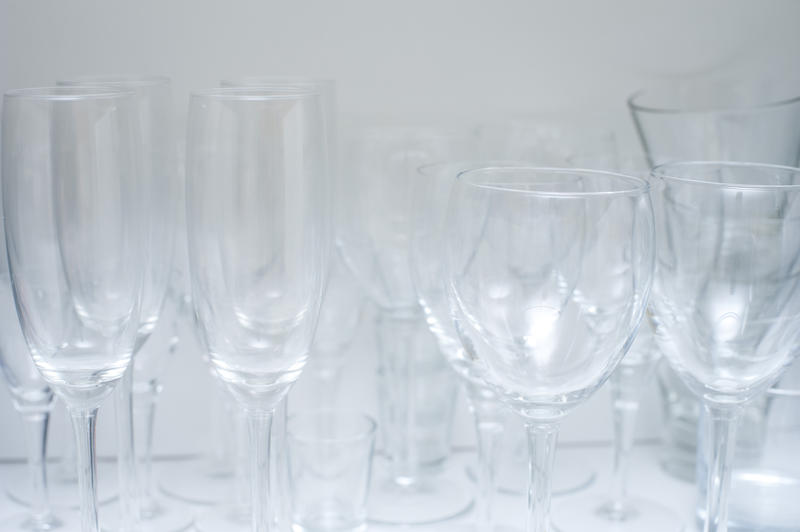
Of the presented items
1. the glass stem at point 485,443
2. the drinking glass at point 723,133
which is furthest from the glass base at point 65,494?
the drinking glass at point 723,133

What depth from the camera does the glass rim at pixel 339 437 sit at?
696 mm

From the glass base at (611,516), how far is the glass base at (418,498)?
73mm

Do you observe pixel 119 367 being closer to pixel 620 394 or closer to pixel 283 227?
pixel 283 227

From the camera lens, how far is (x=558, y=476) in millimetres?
809

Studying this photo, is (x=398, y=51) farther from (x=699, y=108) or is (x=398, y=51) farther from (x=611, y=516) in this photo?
(x=611, y=516)

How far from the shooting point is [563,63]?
2.66 feet

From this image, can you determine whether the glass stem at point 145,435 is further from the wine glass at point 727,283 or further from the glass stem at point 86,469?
the wine glass at point 727,283

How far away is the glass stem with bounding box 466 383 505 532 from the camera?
2.25 feet

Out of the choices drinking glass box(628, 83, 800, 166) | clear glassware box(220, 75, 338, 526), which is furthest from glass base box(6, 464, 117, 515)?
drinking glass box(628, 83, 800, 166)

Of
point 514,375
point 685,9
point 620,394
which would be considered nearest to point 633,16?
point 685,9

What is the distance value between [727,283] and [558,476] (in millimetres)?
308

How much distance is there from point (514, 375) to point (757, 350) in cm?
14

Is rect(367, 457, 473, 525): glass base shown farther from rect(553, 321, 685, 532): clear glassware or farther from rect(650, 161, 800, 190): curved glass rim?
rect(650, 161, 800, 190): curved glass rim

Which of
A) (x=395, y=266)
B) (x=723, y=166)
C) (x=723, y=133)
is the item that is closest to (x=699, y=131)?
(x=723, y=133)
